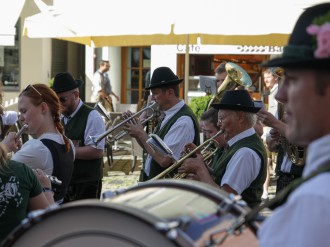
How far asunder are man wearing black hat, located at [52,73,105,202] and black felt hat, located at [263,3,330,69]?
3.99 meters

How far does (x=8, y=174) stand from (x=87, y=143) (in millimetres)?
2454

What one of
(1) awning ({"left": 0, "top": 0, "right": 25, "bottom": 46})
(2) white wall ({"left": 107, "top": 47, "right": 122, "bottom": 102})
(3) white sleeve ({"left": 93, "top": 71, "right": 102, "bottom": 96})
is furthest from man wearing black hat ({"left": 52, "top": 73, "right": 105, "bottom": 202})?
(2) white wall ({"left": 107, "top": 47, "right": 122, "bottom": 102})

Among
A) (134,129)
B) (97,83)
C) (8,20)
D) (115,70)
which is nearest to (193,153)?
(134,129)

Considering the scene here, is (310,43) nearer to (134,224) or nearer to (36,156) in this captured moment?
(134,224)

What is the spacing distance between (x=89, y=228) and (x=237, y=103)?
8.44 feet

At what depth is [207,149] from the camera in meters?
5.13

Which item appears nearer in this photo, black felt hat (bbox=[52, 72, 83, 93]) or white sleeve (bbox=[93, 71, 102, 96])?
black felt hat (bbox=[52, 72, 83, 93])

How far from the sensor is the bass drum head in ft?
5.86

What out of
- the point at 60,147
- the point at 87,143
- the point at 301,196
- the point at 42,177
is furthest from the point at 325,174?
the point at 87,143

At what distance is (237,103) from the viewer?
4.31 meters

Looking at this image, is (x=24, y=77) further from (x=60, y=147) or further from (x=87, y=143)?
(x=60, y=147)

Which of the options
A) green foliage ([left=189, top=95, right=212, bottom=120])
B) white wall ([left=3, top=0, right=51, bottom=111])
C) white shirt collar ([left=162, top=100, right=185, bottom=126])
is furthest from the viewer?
white wall ([left=3, top=0, right=51, bottom=111])

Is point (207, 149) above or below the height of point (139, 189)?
below

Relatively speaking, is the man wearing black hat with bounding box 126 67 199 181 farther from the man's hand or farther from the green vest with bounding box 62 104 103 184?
the green vest with bounding box 62 104 103 184
